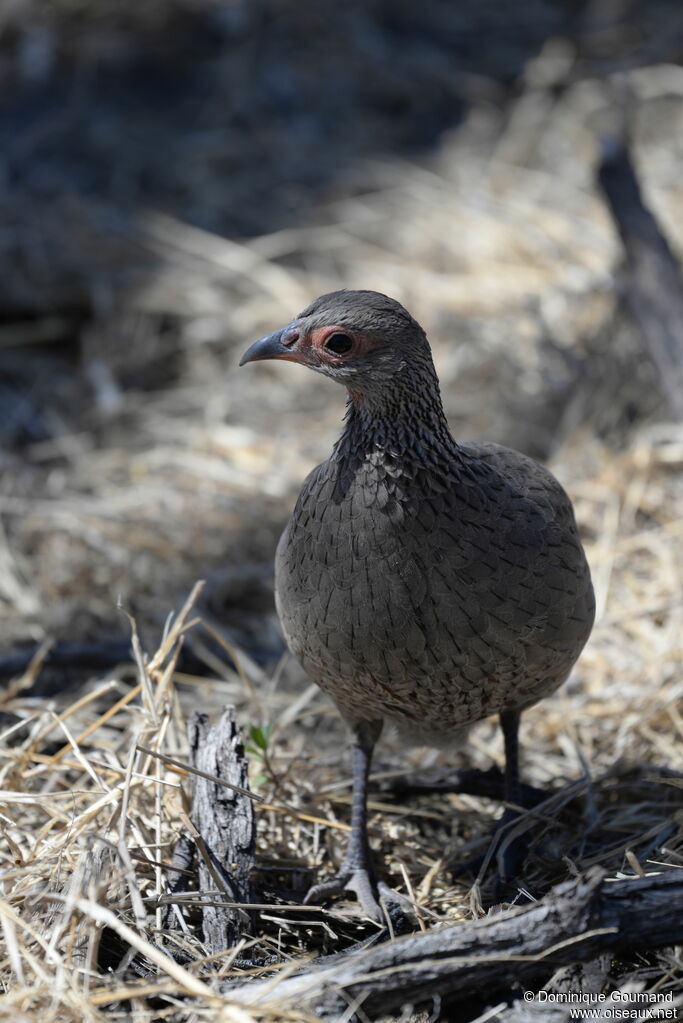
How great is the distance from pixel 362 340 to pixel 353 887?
4.86ft

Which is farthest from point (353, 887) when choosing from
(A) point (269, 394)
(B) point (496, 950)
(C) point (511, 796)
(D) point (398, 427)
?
(A) point (269, 394)

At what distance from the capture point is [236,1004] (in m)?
2.14

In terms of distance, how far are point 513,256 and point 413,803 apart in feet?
13.7

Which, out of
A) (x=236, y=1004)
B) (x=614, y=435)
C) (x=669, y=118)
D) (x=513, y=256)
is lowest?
(x=236, y=1004)

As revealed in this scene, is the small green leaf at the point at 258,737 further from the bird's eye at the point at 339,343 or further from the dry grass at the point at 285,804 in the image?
the bird's eye at the point at 339,343

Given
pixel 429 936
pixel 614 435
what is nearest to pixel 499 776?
pixel 429 936

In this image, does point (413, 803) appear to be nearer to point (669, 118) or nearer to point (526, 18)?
point (669, 118)

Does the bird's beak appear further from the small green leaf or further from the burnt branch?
the burnt branch

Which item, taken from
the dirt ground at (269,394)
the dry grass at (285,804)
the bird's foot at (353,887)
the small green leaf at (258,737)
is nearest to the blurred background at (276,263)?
the dirt ground at (269,394)

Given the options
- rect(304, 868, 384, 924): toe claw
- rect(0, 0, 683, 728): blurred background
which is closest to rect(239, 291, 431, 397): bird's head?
rect(304, 868, 384, 924): toe claw

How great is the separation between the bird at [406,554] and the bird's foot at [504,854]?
0.36 meters

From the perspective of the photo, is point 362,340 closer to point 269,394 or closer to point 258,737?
point 258,737

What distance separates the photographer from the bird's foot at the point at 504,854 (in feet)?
9.88

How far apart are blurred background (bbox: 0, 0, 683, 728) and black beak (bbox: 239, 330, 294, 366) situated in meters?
1.68
